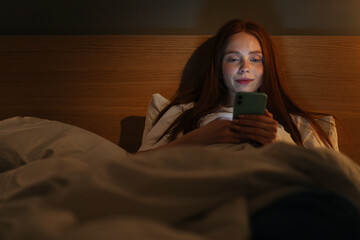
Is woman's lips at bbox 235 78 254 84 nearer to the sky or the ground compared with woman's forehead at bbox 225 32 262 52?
nearer to the ground

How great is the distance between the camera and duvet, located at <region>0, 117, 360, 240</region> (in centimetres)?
33

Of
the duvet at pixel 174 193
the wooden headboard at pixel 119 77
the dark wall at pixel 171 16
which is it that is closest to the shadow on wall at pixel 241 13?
the dark wall at pixel 171 16

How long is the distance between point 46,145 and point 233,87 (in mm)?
721

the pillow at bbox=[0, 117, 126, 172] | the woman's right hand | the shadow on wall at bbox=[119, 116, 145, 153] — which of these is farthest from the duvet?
the shadow on wall at bbox=[119, 116, 145, 153]

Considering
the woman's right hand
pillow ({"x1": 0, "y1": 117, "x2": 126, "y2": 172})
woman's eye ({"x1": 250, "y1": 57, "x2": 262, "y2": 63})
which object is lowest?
pillow ({"x1": 0, "y1": 117, "x2": 126, "y2": 172})

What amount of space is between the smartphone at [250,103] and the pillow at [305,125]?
327mm

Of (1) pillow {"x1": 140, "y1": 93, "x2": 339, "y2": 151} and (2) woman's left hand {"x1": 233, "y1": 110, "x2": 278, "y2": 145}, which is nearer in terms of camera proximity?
(2) woman's left hand {"x1": 233, "y1": 110, "x2": 278, "y2": 145}

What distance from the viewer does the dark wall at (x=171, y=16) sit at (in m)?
1.43

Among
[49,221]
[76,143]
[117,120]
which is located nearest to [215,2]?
[117,120]

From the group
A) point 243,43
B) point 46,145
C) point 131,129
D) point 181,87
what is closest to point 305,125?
point 243,43

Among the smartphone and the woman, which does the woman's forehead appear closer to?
the woman

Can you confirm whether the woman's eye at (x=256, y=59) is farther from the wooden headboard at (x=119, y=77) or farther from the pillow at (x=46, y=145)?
the pillow at (x=46, y=145)

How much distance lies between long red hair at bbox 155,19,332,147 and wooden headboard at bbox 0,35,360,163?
0.40 ft

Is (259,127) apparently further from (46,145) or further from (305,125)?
(46,145)
